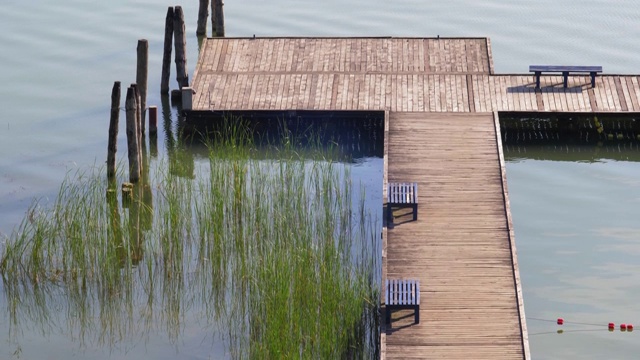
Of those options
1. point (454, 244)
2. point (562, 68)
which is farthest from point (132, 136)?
point (562, 68)

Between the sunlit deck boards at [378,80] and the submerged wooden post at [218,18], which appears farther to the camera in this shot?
the submerged wooden post at [218,18]

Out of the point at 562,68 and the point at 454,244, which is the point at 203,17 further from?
the point at 454,244

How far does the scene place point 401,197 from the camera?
84.6ft

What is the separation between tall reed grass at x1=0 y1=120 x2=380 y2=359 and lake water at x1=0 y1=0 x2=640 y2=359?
0.84m

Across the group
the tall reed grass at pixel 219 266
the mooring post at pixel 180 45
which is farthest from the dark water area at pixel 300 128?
the tall reed grass at pixel 219 266

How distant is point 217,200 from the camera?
26.5 m

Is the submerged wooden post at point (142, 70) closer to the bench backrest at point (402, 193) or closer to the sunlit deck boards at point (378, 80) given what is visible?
the sunlit deck boards at point (378, 80)

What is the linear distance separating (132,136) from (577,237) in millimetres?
9543

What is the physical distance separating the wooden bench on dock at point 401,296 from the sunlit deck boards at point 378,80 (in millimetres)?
10736

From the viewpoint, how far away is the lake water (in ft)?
80.6

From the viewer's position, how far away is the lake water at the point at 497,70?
24578 millimetres

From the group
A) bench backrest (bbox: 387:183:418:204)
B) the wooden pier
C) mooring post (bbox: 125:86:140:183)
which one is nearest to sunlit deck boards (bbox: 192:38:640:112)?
the wooden pier

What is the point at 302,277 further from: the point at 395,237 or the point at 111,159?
the point at 111,159

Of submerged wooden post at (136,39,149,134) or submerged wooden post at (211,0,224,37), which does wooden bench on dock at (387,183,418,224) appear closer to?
submerged wooden post at (136,39,149,134)
